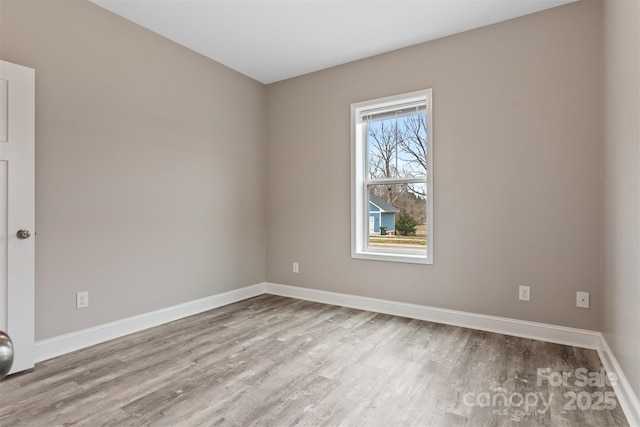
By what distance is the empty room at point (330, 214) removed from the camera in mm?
2031

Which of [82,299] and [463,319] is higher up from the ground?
[82,299]

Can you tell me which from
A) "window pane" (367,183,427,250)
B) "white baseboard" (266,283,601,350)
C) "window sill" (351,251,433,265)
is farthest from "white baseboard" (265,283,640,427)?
"window pane" (367,183,427,250)

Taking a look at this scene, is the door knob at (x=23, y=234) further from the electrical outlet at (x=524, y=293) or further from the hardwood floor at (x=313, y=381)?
the electrical outlet at (x=524, y=293)

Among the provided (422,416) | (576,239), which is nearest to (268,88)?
(576,239)

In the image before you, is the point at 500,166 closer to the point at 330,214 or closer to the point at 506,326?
the point at 506,326

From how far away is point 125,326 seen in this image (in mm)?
2965

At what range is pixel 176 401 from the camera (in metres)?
1.95

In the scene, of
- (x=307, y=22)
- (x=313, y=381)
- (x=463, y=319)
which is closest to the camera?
(x=313, y=381)

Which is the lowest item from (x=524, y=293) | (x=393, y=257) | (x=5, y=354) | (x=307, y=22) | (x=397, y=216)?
(x=524, y=293)

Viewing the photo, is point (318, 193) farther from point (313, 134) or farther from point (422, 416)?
point (422, 416)

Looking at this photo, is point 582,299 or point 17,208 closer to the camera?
point 17,208

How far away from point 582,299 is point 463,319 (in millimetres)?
911

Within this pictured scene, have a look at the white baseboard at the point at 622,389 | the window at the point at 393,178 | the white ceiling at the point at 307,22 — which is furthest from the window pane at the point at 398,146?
the white baseboard at the point at 622,389

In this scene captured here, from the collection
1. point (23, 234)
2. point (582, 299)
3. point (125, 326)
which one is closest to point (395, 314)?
point (582, 299)
